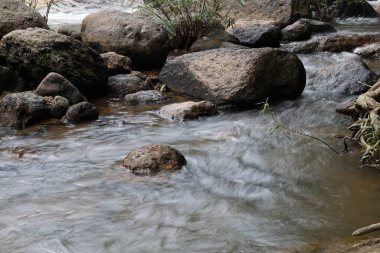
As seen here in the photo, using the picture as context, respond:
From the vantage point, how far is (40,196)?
3703 millimetres

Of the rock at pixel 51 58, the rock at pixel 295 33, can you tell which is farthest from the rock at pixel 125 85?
the rock at pixel 295 33

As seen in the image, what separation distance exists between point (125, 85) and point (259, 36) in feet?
13.3

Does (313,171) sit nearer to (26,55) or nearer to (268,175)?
(268,175)

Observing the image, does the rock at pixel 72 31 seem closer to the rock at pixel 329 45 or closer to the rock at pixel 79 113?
the rock at pixel 79 113

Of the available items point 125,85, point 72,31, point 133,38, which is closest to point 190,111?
point 125,85

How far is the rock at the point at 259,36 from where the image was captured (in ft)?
32.3

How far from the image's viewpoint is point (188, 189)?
12.6 ft

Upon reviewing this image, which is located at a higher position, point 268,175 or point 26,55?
point 26,55

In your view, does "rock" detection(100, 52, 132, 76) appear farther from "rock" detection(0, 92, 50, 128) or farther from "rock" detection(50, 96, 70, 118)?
"rock" detection(0, 92, 50, 128)

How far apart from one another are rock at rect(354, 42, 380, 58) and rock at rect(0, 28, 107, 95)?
5.07 metres

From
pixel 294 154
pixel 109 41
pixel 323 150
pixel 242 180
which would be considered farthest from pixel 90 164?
pixel 109 41

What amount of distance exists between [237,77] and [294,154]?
5.87ft

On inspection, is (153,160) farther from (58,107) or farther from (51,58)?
(51,58)

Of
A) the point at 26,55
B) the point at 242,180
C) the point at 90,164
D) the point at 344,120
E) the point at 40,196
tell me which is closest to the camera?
the point at 40,196
